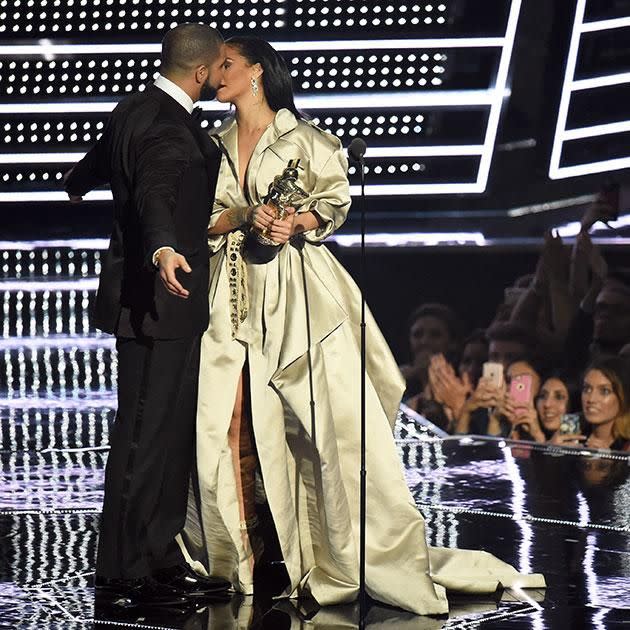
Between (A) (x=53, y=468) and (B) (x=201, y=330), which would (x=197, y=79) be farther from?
(A) (x=53, y=468)

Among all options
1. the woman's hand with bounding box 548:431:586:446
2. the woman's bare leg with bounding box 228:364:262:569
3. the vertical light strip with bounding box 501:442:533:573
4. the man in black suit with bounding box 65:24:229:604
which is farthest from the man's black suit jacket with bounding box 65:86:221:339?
the woman's hand with bounding box 548:431:586:446

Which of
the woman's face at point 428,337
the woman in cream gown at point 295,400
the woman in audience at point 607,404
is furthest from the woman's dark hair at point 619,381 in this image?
the woman in cream gown at point 295,400

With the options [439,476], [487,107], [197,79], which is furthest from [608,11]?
[197,79]

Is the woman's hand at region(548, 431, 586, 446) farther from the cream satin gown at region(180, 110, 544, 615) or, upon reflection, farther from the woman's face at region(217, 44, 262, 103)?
the woman's face at region(217, 44, 262, 103)

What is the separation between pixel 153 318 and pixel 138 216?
23 cm

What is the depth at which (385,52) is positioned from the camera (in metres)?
5.98

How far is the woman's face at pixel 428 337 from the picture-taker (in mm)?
5992

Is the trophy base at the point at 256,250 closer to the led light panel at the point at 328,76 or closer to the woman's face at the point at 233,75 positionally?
the woman's face at the point at 233,75

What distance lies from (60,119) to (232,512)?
337cm

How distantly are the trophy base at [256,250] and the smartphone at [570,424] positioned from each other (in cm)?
270

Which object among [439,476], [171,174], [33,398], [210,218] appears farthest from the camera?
[33,398]

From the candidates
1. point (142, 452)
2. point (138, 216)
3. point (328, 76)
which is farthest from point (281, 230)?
point (328, 76)

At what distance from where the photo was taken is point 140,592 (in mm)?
3098

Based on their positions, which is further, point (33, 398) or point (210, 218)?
point (33, 398)
